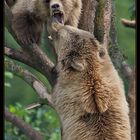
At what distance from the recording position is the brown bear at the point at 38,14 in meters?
3.79

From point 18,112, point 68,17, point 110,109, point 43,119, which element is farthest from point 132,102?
point 43,119

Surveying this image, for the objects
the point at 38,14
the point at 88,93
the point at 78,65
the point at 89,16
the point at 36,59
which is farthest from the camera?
the point at 38,14

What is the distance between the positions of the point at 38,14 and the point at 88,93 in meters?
1.58

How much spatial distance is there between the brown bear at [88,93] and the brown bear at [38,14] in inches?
27.8

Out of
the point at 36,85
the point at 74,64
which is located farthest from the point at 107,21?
the point at 36,85

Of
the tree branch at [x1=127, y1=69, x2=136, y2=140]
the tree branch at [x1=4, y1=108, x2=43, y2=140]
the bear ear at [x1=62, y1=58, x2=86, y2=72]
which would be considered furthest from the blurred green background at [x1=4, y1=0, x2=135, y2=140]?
the bear ear at [x1=62, y1=58, x2=86, y2=72]

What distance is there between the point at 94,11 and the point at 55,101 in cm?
73

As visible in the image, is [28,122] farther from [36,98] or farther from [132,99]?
[36,98]

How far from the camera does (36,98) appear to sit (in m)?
11.0

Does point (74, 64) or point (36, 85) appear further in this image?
point (36, 85)

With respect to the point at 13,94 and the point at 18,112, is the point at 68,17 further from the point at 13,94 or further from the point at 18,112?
the point at 13,94

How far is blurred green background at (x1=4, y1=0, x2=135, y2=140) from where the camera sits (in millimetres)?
5163

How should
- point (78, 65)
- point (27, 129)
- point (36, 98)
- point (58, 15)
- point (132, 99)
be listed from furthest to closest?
point (36, 98), point (58, 15), point (27, 129), point (132, 99), point (78, 65)

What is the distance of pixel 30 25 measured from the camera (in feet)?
13.0
